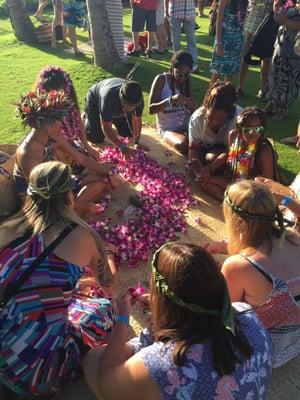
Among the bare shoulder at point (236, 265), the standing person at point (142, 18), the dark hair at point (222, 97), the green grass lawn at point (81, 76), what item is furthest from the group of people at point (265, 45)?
the bare shoulder at point (236, 265)

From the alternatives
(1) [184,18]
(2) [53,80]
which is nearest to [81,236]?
(2) [53,80]

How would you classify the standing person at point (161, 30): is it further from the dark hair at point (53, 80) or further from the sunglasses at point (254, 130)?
the sunglasses at point (254, 130)

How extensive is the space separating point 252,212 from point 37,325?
1.63m

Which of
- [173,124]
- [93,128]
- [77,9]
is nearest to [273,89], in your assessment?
[173,124]

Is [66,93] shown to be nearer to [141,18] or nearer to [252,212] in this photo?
[252,212]

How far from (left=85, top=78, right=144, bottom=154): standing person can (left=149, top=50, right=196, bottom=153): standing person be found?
450 mm

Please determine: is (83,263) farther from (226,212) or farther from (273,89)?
(273,89)

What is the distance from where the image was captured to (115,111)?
19.6ft

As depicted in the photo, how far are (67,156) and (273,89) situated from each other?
13.7 feet

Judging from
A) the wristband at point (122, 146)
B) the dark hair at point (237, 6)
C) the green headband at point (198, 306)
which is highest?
the dark hair at point (237, 6)

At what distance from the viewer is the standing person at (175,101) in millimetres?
6262

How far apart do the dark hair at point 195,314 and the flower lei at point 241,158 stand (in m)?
3.02

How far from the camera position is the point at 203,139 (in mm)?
5793

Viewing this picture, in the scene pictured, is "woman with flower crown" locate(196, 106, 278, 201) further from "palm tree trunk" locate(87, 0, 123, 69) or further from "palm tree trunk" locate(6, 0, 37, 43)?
"palm tree trunk" locate(6, 0, 37, 43)
